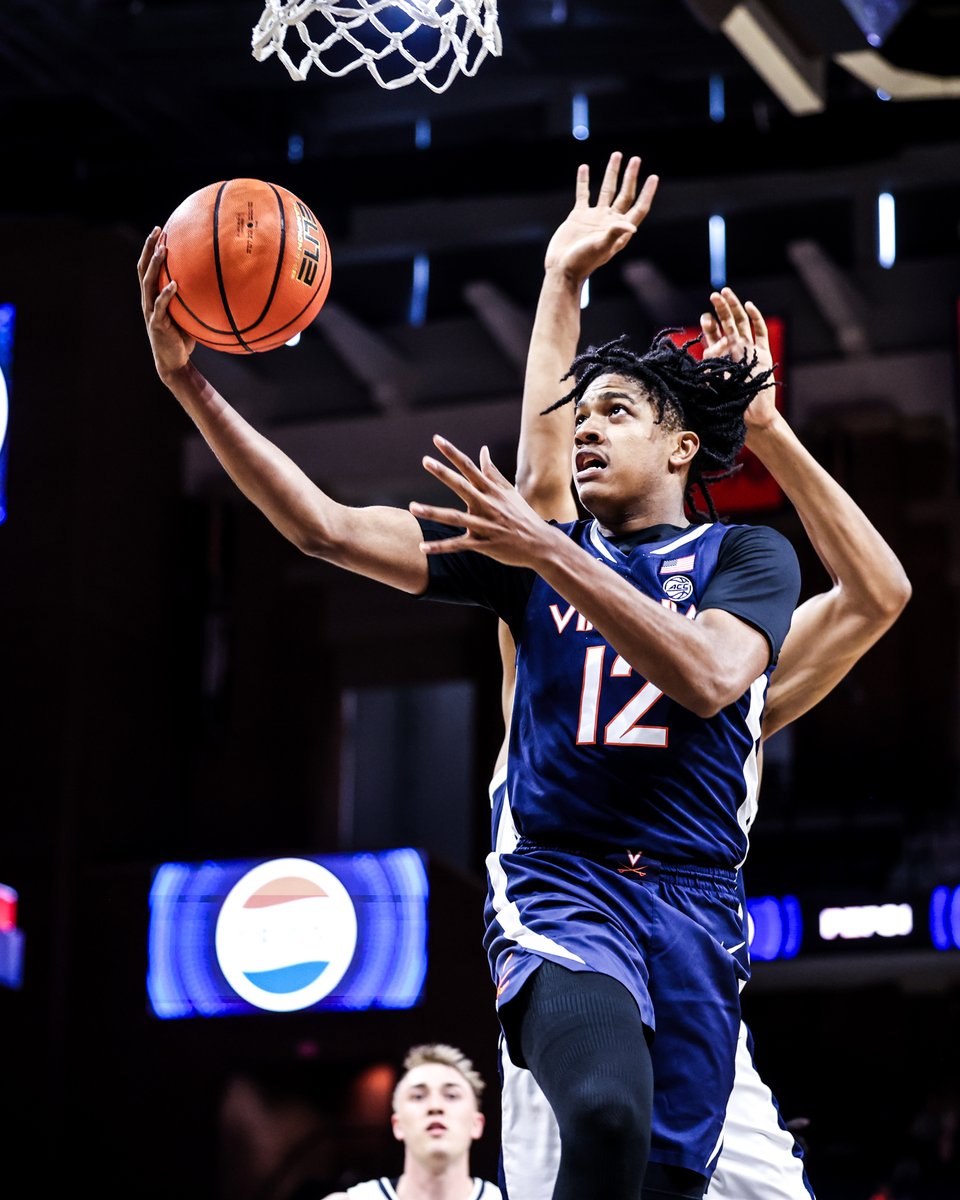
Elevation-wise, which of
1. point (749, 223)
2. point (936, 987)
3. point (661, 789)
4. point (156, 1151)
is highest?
point (749, 223)

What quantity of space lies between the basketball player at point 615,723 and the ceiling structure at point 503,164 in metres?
4.45

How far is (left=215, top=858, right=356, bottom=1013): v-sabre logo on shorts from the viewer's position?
1015 centimetres

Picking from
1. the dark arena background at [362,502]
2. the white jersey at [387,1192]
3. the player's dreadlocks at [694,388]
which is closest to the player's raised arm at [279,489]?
the player's dreadlocks at [694,388]

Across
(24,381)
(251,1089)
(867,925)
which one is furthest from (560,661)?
(24,381)

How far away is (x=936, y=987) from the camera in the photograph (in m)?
11.1

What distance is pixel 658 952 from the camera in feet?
8.89

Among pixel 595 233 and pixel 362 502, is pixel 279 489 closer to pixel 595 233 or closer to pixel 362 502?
pixel 595 233

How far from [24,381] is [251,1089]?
4.73 meters

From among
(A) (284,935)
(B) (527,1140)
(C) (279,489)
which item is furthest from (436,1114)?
(A) (284,935)

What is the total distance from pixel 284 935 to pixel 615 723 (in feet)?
25.2

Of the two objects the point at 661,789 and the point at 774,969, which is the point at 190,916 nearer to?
the point at 774,969

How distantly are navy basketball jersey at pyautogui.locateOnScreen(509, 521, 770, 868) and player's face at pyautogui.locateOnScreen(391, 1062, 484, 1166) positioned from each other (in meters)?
3.49

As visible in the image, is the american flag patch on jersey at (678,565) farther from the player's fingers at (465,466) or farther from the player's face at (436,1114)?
the player's face at (436,1114)

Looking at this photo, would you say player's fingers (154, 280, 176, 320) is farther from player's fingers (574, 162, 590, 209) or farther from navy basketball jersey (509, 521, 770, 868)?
player's fingers (574, 162, 590, 209)
